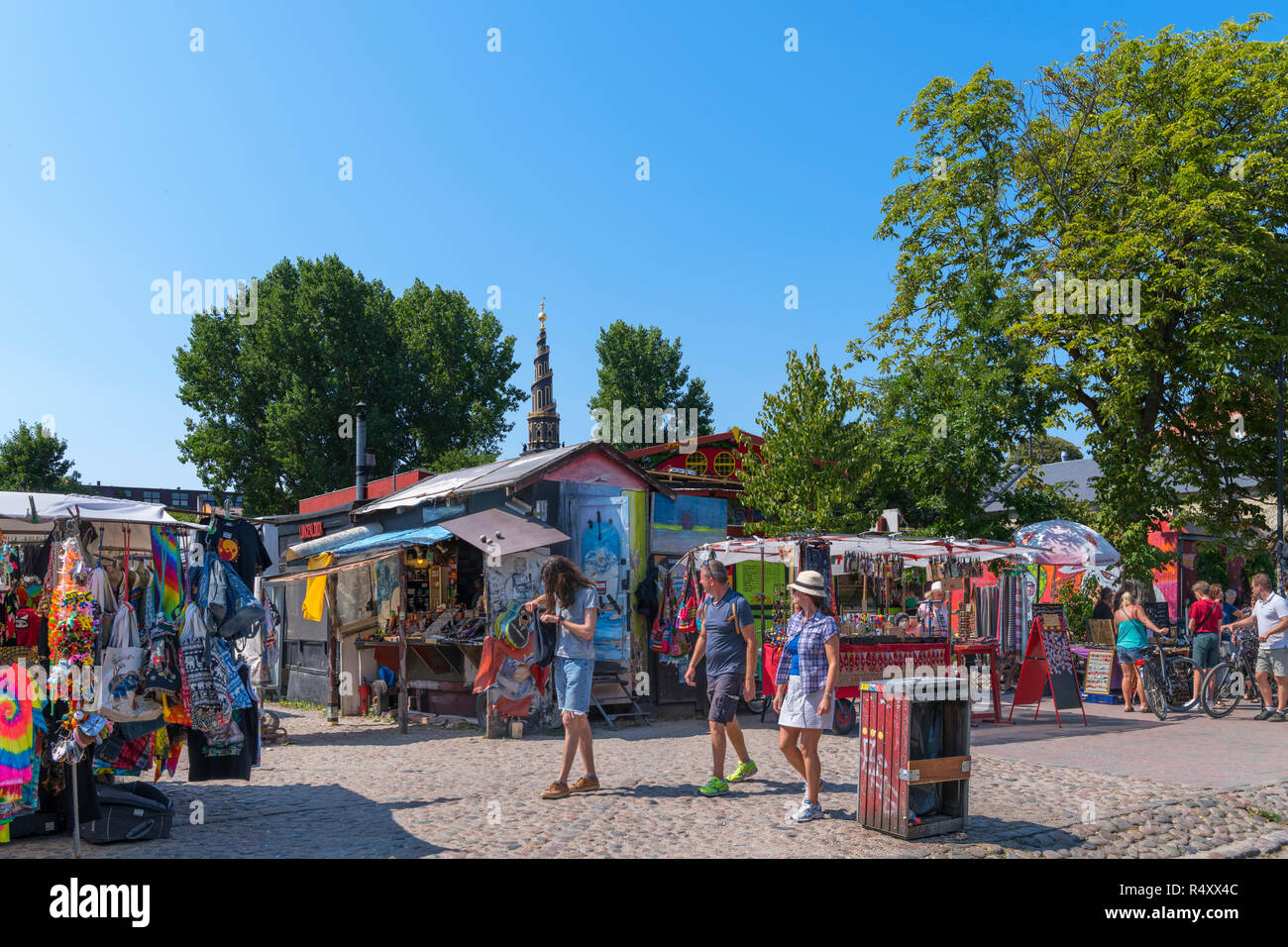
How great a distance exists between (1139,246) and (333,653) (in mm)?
18318

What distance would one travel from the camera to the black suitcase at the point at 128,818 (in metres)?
6.34

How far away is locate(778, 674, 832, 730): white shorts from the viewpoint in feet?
22.5

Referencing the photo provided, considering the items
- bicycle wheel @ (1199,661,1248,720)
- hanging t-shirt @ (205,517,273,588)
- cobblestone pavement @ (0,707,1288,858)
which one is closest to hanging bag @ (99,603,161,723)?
hanging t-shirt @ (205,517,273,588)

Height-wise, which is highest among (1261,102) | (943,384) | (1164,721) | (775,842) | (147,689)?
(1261,102)

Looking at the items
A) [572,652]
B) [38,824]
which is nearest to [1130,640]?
[572,652]

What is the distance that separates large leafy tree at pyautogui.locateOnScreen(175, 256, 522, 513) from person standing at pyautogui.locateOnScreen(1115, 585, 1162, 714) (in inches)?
1228

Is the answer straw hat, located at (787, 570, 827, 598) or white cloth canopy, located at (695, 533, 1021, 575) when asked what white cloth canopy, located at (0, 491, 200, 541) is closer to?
straw hat, located at (787, 570, 827, 598)

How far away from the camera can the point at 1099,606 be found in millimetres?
19625

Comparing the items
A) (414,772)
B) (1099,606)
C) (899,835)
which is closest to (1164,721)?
(1099,606)

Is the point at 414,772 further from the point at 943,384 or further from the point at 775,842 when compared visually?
the point at 943,384

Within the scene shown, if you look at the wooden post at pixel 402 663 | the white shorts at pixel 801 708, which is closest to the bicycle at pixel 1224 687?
the white shorts at pixel 801 708

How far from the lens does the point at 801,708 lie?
6910 mm

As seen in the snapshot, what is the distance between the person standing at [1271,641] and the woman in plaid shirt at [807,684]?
922 centimetres

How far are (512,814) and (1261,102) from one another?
23.5 metres
